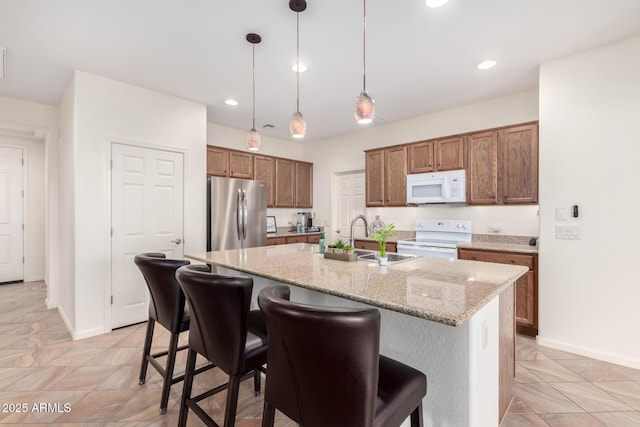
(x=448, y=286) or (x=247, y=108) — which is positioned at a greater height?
(x=247, y=108)

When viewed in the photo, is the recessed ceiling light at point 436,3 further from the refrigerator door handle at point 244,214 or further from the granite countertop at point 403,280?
the refrigerator door handle at point 244,214

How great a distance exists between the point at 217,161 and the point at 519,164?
13.3 feet

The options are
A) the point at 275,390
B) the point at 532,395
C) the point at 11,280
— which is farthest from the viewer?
the point at 11,280

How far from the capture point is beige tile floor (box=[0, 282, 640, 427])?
1.84 meters

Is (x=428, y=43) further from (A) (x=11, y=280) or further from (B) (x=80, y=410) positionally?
(A) (x=11, y=280)

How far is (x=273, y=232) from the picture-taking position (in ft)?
18.2

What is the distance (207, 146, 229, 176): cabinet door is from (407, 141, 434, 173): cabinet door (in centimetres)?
282

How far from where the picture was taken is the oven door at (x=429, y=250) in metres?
3.57

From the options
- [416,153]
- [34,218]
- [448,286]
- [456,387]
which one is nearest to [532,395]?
[456,387]

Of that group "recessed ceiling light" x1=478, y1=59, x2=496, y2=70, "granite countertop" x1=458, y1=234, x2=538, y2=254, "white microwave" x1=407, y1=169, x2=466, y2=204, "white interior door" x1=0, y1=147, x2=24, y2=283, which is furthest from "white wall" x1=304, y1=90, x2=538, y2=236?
"white interior door" x1=0, y1=147, x2=24, y2=283

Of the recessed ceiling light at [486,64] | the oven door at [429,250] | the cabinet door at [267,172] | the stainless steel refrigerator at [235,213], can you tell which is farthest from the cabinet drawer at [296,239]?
the recessed ceiling light at [486,64]

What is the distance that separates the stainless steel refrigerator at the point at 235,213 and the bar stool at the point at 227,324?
2.69 meters

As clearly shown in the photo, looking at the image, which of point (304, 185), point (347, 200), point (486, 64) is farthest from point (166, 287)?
point (304, 185)

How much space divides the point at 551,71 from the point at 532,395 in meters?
2.83
